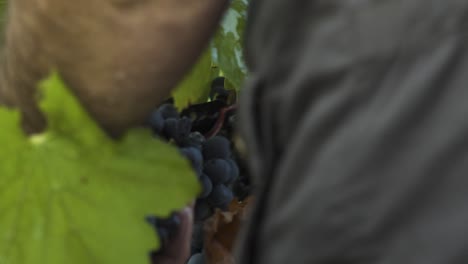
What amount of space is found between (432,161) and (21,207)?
196mm

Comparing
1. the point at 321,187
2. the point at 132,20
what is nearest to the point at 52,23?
the point at 132,20

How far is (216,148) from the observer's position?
0.73m

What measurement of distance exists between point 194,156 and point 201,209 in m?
0.07

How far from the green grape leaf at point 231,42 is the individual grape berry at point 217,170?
8 centimetres

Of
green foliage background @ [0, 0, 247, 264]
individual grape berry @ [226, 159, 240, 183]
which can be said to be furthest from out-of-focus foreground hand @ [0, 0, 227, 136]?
individual grape berry @ [226, 159, 240, 183]

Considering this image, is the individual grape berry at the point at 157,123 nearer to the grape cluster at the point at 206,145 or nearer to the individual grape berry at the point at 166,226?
the grape cluster at the point at 206,145

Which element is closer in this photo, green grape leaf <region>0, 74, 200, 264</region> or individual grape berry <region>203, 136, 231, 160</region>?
green grape leaf <region>0, 74, 200, 264</region>

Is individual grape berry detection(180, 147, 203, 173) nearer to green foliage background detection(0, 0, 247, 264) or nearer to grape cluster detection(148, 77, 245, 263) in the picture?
grape cluster detection(148, 77, 245, 263)

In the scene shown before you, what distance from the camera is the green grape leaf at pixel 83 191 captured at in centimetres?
36

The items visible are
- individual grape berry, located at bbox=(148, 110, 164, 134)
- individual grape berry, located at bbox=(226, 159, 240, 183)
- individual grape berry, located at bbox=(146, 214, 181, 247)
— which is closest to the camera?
individual grape berry, located at bbox=(146, 214, 181, 247)

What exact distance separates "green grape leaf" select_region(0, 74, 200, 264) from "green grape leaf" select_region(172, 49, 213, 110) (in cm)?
32

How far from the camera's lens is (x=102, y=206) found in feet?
1.20

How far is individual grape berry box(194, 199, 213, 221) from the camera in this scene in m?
0.72

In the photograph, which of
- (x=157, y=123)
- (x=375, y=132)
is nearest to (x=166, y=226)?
(x=157, y=123)
